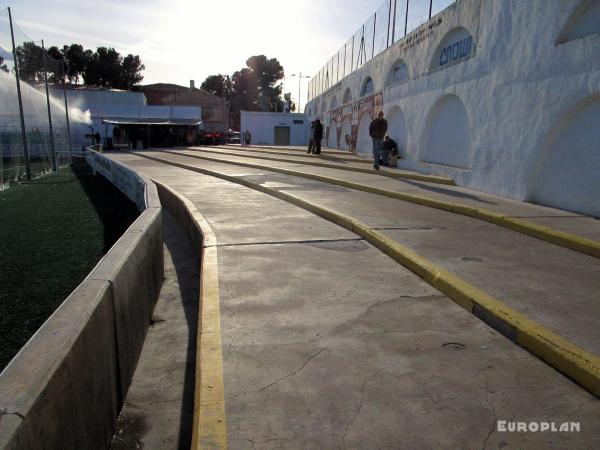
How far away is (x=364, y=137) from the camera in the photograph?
71.4 feet

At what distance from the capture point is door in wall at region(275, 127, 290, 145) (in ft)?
138

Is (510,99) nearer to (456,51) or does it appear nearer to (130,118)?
(456,51)

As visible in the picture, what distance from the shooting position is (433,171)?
12.9 m

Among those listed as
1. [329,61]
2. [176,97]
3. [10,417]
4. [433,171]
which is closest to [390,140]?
[433,171]

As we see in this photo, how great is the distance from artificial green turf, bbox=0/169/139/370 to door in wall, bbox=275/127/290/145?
29.2 metres

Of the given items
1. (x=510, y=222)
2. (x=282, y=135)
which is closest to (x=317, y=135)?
(x=510, y=222)

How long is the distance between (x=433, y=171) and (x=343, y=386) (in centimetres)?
1128

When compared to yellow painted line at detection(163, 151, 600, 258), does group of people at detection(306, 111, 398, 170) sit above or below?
above

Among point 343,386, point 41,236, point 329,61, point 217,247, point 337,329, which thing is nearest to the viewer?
point 343,386

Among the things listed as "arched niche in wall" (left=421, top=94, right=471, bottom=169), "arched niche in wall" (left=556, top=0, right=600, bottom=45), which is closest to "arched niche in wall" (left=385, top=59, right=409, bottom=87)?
"arched niche in wall" (left=421, top=94, right=471, bottom=169)

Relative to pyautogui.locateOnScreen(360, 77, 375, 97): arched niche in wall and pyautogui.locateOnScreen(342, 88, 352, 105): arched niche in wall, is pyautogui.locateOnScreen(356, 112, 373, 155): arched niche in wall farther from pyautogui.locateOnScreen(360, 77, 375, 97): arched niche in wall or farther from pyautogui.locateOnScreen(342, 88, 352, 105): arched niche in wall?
pyautogui.locateOnScreen(342, 88, 352, 105): arched niche in wall

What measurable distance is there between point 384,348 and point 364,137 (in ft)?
64.7

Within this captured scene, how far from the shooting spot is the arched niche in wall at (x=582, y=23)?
6953 mm

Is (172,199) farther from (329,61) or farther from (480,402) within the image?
(329,61)
